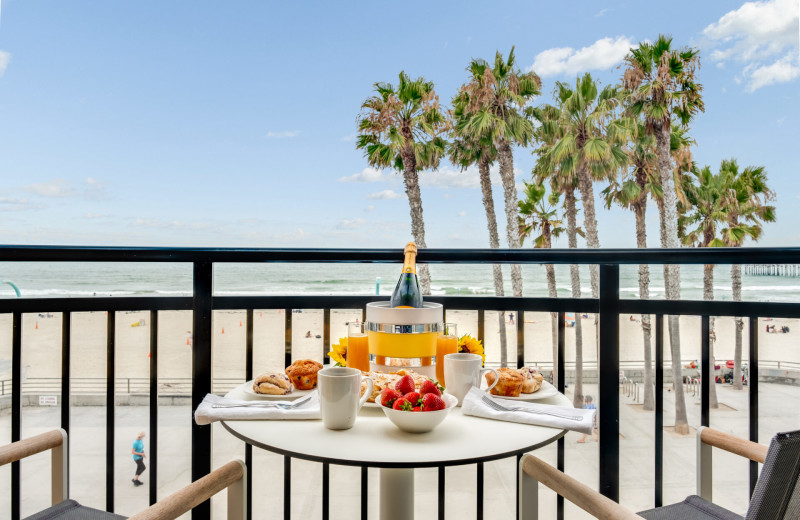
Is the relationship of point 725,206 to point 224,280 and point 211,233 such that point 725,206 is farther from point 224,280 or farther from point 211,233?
point 211,233

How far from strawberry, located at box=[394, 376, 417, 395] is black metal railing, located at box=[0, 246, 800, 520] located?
639 mm

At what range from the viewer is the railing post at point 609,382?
4.62 feet

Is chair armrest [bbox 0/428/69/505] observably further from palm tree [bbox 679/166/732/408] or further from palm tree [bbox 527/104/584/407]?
palm tree [bbox 679/166/732/408]

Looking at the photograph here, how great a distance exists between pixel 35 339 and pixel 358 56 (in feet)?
76.2

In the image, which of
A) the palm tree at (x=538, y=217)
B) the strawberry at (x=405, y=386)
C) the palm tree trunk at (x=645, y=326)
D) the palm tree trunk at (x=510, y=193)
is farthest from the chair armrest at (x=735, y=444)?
the palm tree at (x=538, y=217)

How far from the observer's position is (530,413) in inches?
36.8

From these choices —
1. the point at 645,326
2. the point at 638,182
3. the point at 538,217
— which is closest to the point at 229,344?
the point at 538,217

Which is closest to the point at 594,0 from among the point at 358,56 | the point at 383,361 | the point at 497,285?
the point at 358,56

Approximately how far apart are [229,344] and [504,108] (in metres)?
14.4

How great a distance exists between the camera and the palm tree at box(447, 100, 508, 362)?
47.3 ft

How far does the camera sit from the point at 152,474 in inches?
59.7

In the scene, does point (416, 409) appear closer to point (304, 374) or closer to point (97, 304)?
point (304, 374)

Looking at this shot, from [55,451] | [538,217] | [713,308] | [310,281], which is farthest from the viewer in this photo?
[310,281]

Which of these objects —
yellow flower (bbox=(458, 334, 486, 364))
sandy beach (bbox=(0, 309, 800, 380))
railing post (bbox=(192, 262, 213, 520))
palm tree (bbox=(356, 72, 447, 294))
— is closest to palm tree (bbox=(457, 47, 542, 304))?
palm tree (bbox=(356, 72, 447, 294))
